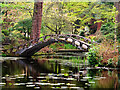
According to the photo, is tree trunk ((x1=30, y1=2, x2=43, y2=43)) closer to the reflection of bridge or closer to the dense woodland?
the dense woodland

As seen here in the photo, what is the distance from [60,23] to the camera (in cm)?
3784

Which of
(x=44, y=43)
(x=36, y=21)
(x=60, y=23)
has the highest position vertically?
(x=60, y=23)

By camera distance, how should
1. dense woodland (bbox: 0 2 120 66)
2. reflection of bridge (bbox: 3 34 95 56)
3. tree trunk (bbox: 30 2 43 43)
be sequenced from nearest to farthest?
dense woodland (bbox: 0 2 120 66) < reflection of bridge (bbox: 3 34 95 56) < tree trunk (bbox: 30 2 43 43)

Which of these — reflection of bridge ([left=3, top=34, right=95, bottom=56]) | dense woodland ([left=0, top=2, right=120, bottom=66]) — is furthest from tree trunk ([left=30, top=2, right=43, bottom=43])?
reflection of bridge ([left=3, top=34, right=95, bottom=56])

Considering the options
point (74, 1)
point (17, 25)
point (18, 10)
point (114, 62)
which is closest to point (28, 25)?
point (17, 25)

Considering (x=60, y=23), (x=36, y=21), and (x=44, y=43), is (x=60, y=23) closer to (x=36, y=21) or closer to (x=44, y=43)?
(x=36, y=21)

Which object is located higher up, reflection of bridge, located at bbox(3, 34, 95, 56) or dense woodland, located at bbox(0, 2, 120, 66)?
dense woodland, located at bbox(0, 2, 120, 66)

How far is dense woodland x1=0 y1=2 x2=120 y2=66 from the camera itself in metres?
14.3

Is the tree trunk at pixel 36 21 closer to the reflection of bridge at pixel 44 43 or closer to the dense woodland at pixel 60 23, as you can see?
the dense woodland at pixel 60 23

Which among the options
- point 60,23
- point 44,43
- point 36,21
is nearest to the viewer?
point 44,43

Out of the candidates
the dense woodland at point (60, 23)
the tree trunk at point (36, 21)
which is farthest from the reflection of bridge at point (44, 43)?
the tree trunk at point (36, 21)

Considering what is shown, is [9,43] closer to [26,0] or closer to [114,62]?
[26,0]

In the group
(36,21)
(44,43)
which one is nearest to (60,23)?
(36,21)

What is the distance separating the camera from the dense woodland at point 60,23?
46.9 ft
